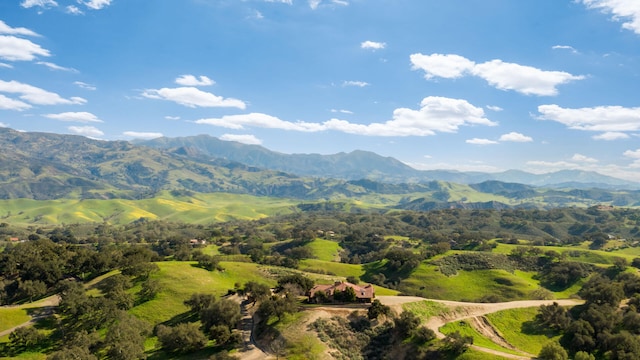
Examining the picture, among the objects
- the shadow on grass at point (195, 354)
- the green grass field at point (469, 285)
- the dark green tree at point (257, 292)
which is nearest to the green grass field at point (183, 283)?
the dark green tree at point (257, 292)

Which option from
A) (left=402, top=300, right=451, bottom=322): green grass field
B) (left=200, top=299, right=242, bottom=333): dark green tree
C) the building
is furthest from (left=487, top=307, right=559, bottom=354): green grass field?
(left=200, top=299, right=242, bottom=333): dark green tree

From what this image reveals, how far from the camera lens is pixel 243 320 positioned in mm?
80875

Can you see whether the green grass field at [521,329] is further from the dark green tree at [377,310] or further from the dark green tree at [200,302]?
the dark green tree at [200,302]

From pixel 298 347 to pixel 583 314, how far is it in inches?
2398

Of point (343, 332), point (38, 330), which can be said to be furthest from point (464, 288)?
point (38, 330)

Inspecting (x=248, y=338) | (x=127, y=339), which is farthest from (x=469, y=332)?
(x=127, y=339)

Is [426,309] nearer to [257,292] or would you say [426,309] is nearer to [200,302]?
[257,292]

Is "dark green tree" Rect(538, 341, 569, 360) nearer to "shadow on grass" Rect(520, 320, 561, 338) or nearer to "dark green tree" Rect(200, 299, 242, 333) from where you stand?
"shadow on grass" Rect(520, 320, 561, 338)

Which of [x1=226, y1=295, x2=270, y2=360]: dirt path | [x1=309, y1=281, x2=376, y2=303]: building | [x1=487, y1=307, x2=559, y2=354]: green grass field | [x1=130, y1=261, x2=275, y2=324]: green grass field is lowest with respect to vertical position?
[x1=130, y1=261, x2=275, y2=324]: green grass field

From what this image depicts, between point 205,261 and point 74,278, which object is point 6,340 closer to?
point 74,278

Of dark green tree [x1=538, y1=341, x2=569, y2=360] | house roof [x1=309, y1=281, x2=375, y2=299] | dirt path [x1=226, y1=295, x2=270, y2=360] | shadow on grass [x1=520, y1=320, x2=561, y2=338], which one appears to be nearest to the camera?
dark green tree [x1=538, y1=341, x2=569, y2=360]

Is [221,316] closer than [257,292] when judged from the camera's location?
Yes

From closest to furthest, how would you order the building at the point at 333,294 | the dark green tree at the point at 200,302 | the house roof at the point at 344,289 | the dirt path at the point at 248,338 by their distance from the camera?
the dirt path at the point at 248,338 → the building at the point at 333,294 → the house roof at the point at 344,289 → the dark green tree at the point at 200,302

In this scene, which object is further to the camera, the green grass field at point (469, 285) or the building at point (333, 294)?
the green grass field at point (469, 285)
